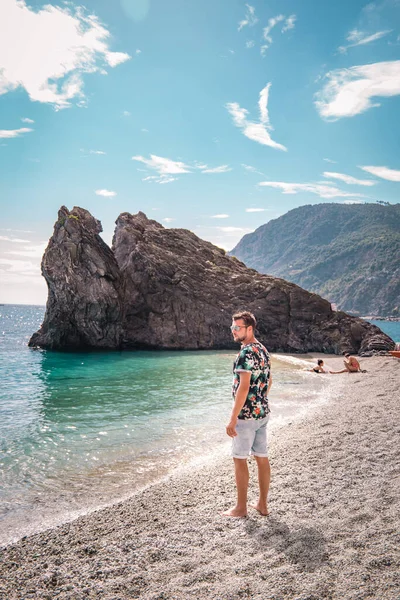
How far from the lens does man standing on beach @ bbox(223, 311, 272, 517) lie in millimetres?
6188

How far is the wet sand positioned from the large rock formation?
119 feet

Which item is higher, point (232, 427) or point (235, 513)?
point (232, 427)

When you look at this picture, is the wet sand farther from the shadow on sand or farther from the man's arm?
the man's arm

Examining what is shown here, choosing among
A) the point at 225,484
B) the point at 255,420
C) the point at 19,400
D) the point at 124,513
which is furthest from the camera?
the point at 19,400

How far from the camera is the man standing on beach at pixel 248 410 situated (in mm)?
6188

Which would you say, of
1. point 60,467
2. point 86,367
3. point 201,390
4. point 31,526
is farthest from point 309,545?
→ point 86,367

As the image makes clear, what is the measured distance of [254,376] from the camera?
247 inches

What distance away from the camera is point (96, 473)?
378 inches

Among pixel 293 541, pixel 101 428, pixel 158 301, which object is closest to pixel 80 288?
pixel 158 301

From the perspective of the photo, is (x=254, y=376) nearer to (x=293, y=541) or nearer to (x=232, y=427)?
(x=232, y=427)

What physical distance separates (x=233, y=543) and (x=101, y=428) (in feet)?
29.8

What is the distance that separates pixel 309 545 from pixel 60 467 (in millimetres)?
6897

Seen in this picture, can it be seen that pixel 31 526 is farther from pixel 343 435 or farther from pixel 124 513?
pixel 343 435

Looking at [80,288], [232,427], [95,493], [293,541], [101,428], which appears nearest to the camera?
[293,541]
